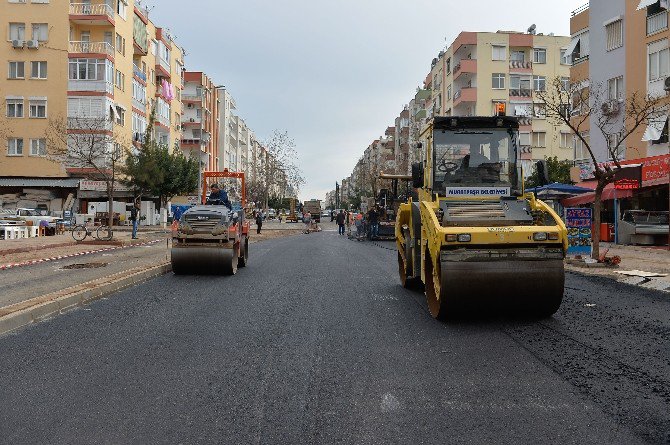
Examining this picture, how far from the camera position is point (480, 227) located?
770cm

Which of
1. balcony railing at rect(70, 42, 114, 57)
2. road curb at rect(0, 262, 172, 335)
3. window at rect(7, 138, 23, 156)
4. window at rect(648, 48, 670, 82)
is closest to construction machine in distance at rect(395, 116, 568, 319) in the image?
road curb at rect(0, 262, 172, 335)

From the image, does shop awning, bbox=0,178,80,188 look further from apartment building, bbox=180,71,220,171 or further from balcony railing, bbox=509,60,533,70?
balcony railing, bbox=509,60,533,70

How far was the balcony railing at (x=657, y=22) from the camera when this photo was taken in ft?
94.8

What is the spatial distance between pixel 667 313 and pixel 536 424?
602cm

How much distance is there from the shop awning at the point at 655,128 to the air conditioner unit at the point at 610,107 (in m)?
2.48

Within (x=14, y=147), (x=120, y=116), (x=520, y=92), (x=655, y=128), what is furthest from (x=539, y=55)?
(x=14, y=147)

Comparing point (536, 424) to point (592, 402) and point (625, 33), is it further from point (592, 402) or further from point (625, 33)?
point (625, 33)

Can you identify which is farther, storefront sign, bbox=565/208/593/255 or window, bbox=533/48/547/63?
window, bbox=533/48/547/63

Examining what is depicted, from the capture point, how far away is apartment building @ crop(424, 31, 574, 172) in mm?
58625

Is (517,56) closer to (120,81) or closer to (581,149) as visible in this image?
(581,149)

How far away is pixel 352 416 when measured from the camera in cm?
442

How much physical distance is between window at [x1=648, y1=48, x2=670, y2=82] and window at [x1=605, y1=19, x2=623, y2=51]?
8.67 ft

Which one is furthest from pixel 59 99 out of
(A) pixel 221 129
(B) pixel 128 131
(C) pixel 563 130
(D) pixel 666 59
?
(A) pixel 221 129

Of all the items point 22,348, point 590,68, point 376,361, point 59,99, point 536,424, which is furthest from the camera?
point 59,99
